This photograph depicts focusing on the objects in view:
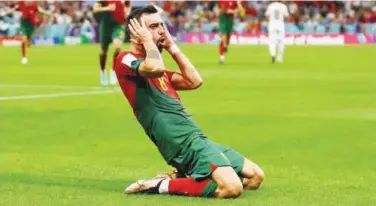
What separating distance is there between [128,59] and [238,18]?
54893 mm

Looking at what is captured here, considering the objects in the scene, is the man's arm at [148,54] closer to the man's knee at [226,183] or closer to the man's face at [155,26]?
the man's face at [155,26]

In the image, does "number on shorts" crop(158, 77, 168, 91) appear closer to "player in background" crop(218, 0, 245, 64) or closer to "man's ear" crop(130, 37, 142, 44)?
"man's ear" crop(130, 37, 142, 44)

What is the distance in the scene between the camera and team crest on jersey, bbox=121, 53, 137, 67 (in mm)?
9914

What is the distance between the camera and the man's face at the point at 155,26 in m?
9.89

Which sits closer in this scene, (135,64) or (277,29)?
(135,64)

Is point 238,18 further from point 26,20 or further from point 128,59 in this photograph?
point 128,59

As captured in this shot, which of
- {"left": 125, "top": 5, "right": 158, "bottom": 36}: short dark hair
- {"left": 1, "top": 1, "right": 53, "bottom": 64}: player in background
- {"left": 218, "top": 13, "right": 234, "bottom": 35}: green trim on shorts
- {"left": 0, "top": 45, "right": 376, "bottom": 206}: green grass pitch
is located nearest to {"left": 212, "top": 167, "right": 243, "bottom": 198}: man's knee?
{"left": 0, "top": 45, "right": 376, "bottom": 206}: green grass pitch

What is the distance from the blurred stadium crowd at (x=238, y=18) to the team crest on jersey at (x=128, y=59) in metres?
47.9

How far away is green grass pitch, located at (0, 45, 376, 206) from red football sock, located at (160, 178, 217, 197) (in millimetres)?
152

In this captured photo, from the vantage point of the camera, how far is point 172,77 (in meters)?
10.6

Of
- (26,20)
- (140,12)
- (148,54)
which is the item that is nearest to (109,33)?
(26,20)

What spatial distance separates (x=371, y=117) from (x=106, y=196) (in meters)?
8.88

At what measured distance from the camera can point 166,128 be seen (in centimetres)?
998

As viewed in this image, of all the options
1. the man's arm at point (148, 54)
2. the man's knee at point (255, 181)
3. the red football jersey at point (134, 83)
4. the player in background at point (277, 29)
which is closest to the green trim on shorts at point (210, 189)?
the man's knee at point (255, 181)
